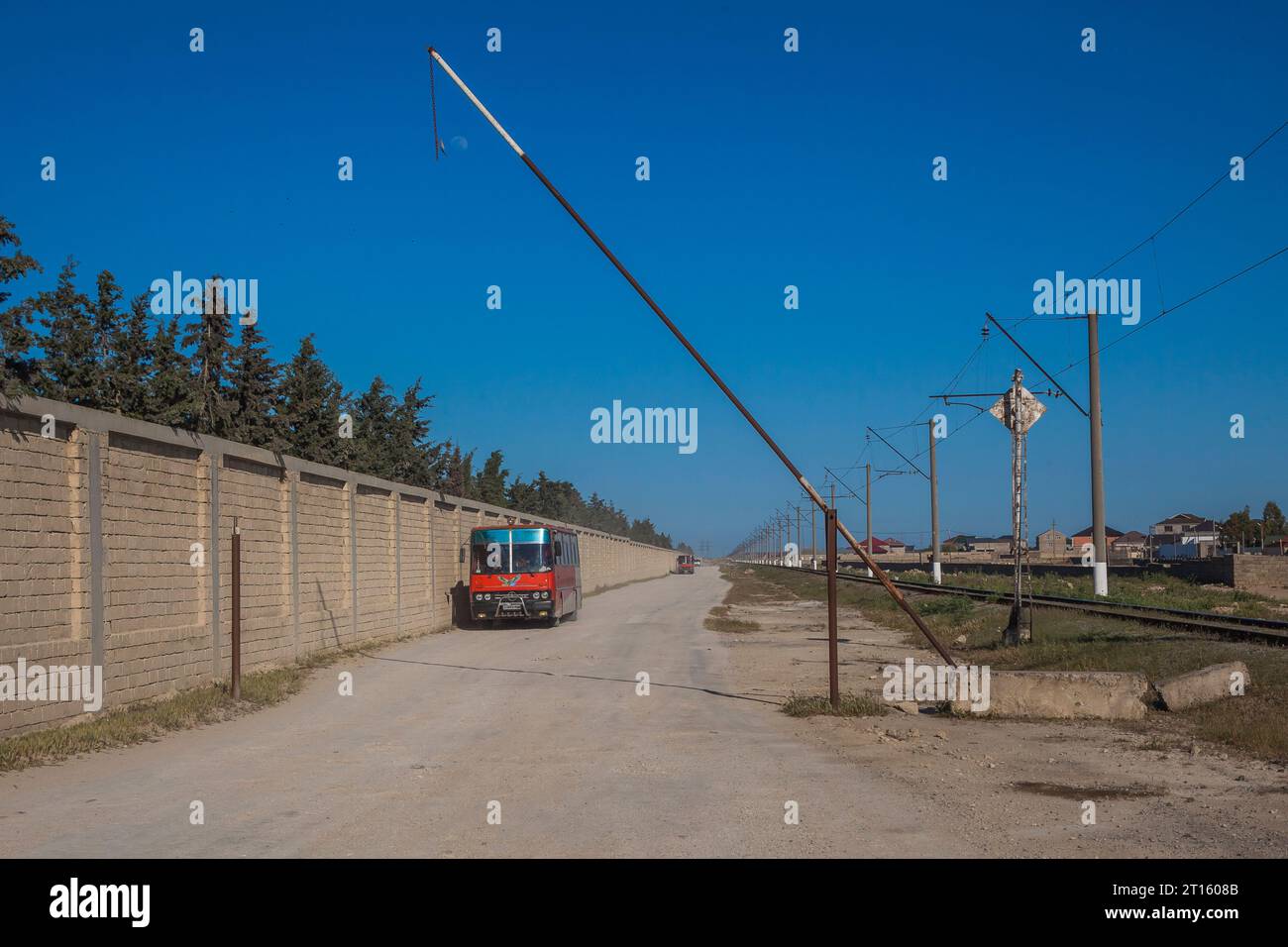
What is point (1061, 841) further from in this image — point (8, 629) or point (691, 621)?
point (691, 621)

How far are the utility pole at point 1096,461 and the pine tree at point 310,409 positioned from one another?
26.5m

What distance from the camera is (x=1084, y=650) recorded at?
17609 millimetres

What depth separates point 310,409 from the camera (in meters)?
41.8

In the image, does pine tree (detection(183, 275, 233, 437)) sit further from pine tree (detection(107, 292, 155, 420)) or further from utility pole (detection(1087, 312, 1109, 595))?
utility pole (detection(1087, 312, 1109, 595))

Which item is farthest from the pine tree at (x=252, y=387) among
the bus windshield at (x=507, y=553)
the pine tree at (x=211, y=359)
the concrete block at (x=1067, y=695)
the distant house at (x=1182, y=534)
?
the distant house at (x=1182, y=534)

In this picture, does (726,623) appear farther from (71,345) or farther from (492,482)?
(492,482)

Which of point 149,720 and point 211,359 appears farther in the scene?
point 211,359

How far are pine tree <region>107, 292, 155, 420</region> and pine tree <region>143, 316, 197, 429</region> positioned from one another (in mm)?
142

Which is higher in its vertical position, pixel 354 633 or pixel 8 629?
pixel 8 629

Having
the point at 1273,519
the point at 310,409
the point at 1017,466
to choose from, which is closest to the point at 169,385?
the point at 310,409

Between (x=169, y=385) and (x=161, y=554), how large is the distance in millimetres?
18784
